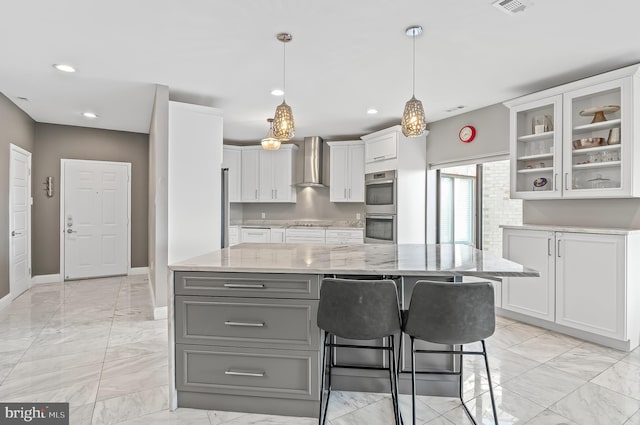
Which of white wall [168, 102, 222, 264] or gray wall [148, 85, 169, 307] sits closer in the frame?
gray wall [148, 85, 169, 307]

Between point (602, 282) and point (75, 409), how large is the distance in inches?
163

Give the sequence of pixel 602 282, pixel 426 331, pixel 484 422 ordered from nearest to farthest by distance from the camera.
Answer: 1. pixel 426 331
2. pixel 484 422
3. pixel 602 282

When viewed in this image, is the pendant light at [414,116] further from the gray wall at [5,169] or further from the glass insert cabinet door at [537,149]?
the gray wall at [5,169]

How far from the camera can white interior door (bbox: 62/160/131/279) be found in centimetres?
583

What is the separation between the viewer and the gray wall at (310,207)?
265 inches

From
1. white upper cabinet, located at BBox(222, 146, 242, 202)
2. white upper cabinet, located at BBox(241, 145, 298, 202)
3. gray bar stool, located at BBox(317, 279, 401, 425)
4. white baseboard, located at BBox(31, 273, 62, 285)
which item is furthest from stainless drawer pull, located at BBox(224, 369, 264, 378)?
white baseboard, located at BBox(31, 273, 62, 285)

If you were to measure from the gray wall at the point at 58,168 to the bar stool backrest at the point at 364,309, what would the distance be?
555 centimetres

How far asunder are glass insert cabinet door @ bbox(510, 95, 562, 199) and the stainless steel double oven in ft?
5.60

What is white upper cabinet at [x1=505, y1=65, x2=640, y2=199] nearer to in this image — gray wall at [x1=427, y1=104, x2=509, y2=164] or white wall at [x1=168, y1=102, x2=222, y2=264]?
gray wall at [x1=427, y1=104, x2=509, y2=164]

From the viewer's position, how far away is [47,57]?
317cm

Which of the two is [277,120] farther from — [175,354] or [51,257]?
[51,257]

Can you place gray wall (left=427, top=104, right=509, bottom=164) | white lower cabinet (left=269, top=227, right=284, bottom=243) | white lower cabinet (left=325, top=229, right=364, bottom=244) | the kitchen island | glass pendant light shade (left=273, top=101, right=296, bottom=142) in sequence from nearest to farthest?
the kitchen island < glass pendant light shade (left=273, top=101, right=296, bottom=142) < gray wall (left=427, top=104, right=509, bottom=164) < white lower cabinet (left=325, top=229, right=364, bottom=244) < white lower cabinet (left=269, top=227, right=284, bottom=243)

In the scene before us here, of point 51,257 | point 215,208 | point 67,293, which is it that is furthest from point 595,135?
point 51,257

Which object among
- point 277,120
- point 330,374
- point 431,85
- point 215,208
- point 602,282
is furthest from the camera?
point 215,208
